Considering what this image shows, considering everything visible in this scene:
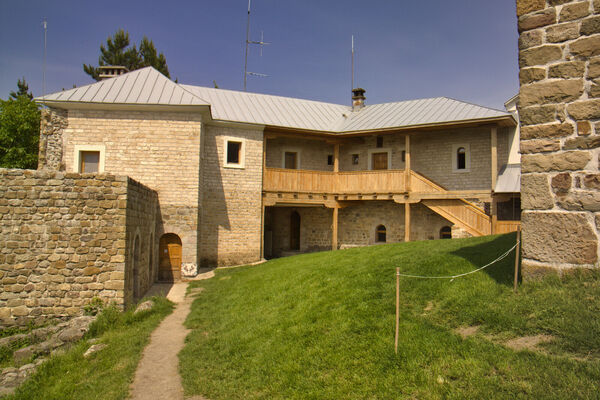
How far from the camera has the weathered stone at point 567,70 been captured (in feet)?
16.1

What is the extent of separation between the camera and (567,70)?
4996 millimetres

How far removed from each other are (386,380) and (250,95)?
1924 cm

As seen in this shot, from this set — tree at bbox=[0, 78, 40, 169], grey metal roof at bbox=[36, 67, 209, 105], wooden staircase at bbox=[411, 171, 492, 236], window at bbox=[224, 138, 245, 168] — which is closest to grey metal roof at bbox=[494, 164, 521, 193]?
wooden staircase at bbox=[411, 171, 492, 236]

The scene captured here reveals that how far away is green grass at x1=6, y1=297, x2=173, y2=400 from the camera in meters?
5.84

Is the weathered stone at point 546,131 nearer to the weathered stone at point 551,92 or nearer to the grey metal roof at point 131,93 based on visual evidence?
the weathered stone at point 551,92

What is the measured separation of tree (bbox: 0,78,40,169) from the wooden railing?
17105 mm

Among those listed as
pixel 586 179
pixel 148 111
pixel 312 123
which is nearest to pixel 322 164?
pixel 312 123

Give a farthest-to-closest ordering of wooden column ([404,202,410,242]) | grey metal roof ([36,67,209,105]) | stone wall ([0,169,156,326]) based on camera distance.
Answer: wooden column ([404,202,410,242]) < grey metal roof ([36,67,209,105]) < stone wall ([0,169,156,326])

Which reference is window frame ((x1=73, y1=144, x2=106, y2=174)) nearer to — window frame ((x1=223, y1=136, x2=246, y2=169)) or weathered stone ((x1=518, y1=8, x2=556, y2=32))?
window frame ((x1=223, y1=136, x2=246, y2=169))

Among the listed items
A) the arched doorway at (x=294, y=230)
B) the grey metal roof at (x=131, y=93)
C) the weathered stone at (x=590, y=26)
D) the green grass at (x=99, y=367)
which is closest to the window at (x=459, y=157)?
the arched doorway at (x=294, y=230)

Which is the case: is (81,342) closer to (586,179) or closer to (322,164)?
(586,179)

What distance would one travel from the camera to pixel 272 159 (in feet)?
65.6

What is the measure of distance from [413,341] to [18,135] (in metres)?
28.5

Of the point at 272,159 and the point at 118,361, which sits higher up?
the point at 272,159
